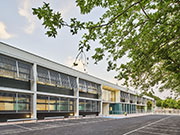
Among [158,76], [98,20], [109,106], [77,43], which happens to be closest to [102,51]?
[98,20]

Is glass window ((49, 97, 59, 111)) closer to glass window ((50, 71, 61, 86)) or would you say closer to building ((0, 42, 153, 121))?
building ((0, 42, 153, 121))

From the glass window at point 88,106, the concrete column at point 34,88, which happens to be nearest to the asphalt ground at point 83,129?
the concrete column at point 34,88

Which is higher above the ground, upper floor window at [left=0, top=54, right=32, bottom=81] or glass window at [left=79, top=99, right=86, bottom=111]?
upper floor window at [left=0, top=54, right=32, bottom=81]

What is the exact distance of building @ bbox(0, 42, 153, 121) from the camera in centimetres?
1752

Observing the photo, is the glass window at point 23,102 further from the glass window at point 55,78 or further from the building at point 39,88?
the glass window at point 55,78

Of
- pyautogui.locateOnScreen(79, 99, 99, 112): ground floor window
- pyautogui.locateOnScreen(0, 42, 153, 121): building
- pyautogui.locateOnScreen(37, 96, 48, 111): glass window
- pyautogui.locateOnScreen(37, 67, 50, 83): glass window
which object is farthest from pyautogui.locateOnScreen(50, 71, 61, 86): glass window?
pyautogui.locateOnScreen(79, 99, 99, 112): ground floor window

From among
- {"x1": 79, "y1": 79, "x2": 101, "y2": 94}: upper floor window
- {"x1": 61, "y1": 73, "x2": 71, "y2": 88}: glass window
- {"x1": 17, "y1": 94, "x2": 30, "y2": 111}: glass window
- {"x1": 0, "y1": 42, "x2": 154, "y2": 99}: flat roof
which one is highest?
{"x1": 0, "y1": 42, "x2": 154, "y2": 99}: flat roof

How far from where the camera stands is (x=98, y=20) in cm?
451

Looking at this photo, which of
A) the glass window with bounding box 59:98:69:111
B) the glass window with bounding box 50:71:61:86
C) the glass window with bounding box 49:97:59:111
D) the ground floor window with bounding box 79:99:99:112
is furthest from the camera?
the ground floor window with bounding box 79:99:99:112

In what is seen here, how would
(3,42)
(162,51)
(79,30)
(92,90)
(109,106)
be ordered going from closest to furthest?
(79,30)
(162,51)
(3,42)
(92,90)
(109,106)

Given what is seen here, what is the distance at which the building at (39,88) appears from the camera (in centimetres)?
1752

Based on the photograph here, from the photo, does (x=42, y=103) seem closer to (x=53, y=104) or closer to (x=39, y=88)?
(x=39, y=88)

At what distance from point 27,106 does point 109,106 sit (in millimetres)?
28869

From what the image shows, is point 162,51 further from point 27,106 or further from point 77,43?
point 27,106
